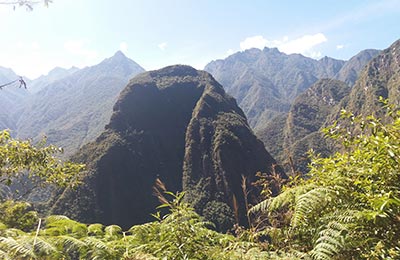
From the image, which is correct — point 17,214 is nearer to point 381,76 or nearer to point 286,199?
point 286,199

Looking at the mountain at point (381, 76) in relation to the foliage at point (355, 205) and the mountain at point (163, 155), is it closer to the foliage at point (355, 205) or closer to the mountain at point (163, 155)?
the mountain at point (163, 155)

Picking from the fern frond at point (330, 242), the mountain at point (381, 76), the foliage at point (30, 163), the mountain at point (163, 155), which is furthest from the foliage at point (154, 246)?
the mountain at point (381, 76)

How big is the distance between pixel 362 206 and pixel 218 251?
1.06m

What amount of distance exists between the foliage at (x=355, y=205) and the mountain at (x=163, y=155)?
259 feet

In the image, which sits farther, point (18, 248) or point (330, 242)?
point (18, 248)

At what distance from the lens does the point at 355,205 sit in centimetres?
233

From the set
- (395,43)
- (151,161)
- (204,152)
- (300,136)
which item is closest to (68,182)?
(204,152)

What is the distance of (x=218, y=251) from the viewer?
2.42m

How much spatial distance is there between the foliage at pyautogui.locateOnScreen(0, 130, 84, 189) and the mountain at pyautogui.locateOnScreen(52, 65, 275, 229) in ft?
244

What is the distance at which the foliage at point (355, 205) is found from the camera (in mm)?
2021

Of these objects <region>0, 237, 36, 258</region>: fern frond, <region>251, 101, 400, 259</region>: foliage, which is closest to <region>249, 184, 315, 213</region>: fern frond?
<region>251, 101, 400, 259</region>: foliage

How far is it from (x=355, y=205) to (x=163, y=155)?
128 m

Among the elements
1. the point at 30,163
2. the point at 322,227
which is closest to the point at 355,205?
the point at 322,227

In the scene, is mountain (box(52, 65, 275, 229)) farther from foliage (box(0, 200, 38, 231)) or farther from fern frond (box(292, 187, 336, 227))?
fern frond (box(292, 187, 336, 227))
